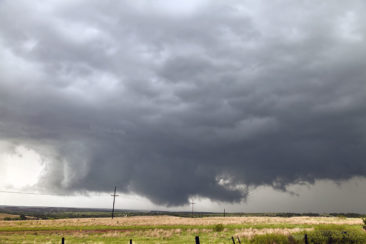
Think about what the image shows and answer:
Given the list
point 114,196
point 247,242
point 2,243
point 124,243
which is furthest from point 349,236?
point 114,196

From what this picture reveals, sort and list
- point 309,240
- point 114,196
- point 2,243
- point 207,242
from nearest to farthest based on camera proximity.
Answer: point 309,240 < point 2,243 < point 207,242 < point 114,196

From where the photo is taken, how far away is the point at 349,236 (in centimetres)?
3042

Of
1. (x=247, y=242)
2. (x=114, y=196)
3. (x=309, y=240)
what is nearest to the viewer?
(x=309, y=240)

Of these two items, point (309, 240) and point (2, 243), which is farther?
point (2, 243)

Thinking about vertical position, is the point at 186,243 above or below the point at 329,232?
below

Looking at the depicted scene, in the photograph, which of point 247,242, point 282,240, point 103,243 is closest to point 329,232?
point 282,240

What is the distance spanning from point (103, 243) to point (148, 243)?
5925 mm

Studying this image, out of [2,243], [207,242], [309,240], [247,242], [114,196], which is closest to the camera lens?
[309,240]

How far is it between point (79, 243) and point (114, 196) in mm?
72054

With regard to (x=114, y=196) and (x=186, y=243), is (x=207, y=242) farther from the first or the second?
(x=114, y=196)

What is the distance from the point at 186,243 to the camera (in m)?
37.1

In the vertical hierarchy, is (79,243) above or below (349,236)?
below

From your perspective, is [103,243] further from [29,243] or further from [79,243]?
[29,243]

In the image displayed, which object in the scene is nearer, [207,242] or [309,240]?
[309,240]
